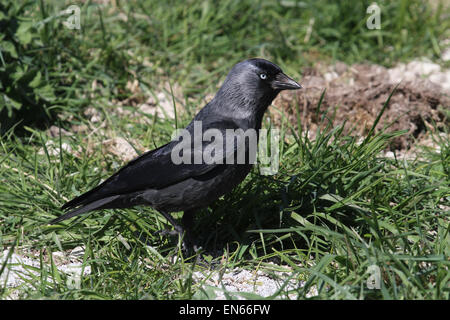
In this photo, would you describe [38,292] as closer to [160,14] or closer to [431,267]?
[431,267]

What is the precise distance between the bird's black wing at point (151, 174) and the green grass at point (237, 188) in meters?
0.27

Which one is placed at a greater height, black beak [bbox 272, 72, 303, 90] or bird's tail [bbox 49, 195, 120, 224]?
black beak [bbox 272, 72, 303, 90]

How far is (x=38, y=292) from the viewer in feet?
9.36

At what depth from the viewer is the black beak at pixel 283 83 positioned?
→ 3602 millimetres

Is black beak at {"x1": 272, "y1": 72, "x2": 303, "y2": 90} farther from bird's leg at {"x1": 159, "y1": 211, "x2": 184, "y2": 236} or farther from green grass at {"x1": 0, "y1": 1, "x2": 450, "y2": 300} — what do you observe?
bird's leg at {"x1": 159, "y1": 211, "x2": 184, "y2": 236}

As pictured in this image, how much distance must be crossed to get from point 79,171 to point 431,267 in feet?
7.76

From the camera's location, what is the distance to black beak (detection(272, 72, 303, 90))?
3.60 m

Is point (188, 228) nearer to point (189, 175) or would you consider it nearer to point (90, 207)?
point (189, 175)

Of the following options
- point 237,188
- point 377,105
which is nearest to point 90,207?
point 237,188

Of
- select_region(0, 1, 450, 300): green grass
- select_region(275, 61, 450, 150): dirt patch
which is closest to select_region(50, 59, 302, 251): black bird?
select_region(0, 1, 450, 300): green grass

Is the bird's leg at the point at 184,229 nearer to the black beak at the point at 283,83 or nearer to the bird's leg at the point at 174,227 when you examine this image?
the bird's leg at the point at 174,227

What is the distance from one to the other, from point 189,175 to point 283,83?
824 millimetres

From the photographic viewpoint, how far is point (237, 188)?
3.79m

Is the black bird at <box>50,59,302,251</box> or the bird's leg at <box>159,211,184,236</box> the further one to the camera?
the bird's leg at <box>159,211,184,236</box>
